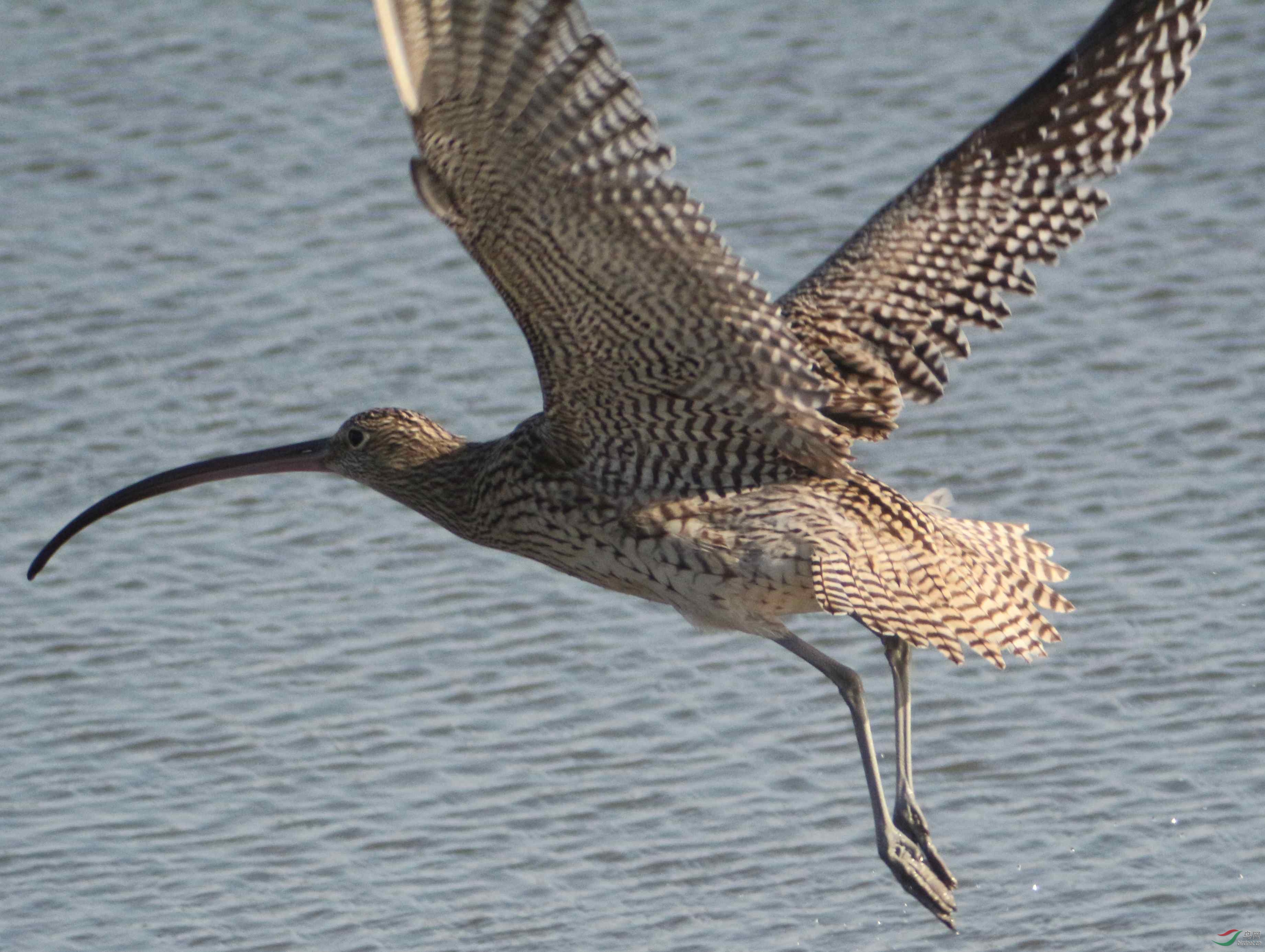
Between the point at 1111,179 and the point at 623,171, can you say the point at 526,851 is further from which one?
the point at 1111,179

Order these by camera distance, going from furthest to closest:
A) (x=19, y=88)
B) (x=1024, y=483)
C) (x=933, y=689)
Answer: (x=19, y=88) < (x=1024, y=483) < (x=933, y=689)

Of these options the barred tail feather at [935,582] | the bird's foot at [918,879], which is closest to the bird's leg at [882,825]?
the bird's foot at [918,879]

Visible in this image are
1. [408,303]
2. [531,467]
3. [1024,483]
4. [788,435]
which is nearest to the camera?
[788,435]

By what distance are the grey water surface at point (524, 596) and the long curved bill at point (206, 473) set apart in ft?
1.52

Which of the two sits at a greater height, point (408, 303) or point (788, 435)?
point (788, 435)

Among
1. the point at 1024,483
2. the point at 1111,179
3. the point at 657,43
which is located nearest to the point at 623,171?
the point at 1024,483

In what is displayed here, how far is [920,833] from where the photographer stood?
20.8 ft

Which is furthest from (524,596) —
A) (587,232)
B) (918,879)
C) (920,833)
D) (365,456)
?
(587,232)

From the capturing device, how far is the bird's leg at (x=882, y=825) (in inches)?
240

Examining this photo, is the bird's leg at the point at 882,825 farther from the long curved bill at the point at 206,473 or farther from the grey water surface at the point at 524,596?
the long curved bill at the point at 206,473

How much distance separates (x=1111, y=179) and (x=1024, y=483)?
2.63m

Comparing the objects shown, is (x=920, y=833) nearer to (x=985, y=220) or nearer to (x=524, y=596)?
(x=985, y=220)

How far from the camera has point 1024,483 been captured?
27.8ft

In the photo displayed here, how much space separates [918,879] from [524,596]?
2.35 meters
